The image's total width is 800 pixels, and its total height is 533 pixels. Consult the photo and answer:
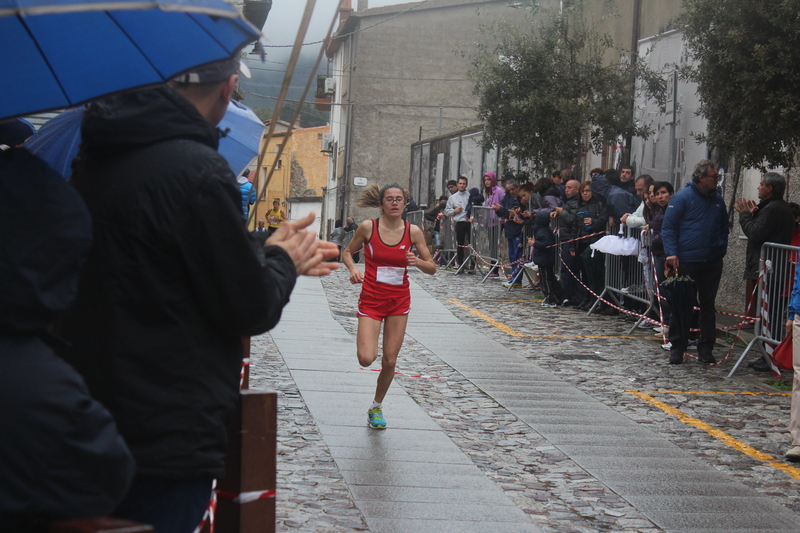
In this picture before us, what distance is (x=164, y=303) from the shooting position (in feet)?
7.11

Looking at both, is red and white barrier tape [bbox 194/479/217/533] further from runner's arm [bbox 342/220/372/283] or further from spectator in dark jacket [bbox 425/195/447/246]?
spectator in dark jacket [bbox 425/195/447/246]

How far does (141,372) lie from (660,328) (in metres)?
11.0

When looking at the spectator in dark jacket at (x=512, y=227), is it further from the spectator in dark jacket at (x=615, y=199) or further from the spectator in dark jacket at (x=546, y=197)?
the spectator in dark jacket at (x=615, y=199)

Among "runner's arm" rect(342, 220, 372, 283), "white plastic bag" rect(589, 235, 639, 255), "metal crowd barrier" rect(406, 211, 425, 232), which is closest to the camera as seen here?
"runner's arm" rect(342, 220, 372, 283)

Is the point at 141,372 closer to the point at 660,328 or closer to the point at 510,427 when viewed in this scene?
the point at 510,427

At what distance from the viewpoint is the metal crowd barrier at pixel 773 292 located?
30.8 ft

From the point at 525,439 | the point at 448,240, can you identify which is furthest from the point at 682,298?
the point at 448,240

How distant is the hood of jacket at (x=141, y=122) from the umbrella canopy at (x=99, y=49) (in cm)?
5

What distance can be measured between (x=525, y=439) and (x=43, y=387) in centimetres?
546

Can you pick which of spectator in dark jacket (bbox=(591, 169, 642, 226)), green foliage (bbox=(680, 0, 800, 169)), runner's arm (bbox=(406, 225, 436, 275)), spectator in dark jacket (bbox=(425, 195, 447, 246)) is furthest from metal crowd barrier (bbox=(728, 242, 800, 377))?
spectator in dark jacket (bbox=(425, 195, 447, 246))

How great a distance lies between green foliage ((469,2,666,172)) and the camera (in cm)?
1769

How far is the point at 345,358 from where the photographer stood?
9883mm

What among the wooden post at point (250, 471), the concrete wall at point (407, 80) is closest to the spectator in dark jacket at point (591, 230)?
the wooden post at point (250, 471)

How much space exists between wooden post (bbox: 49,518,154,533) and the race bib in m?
5.45
